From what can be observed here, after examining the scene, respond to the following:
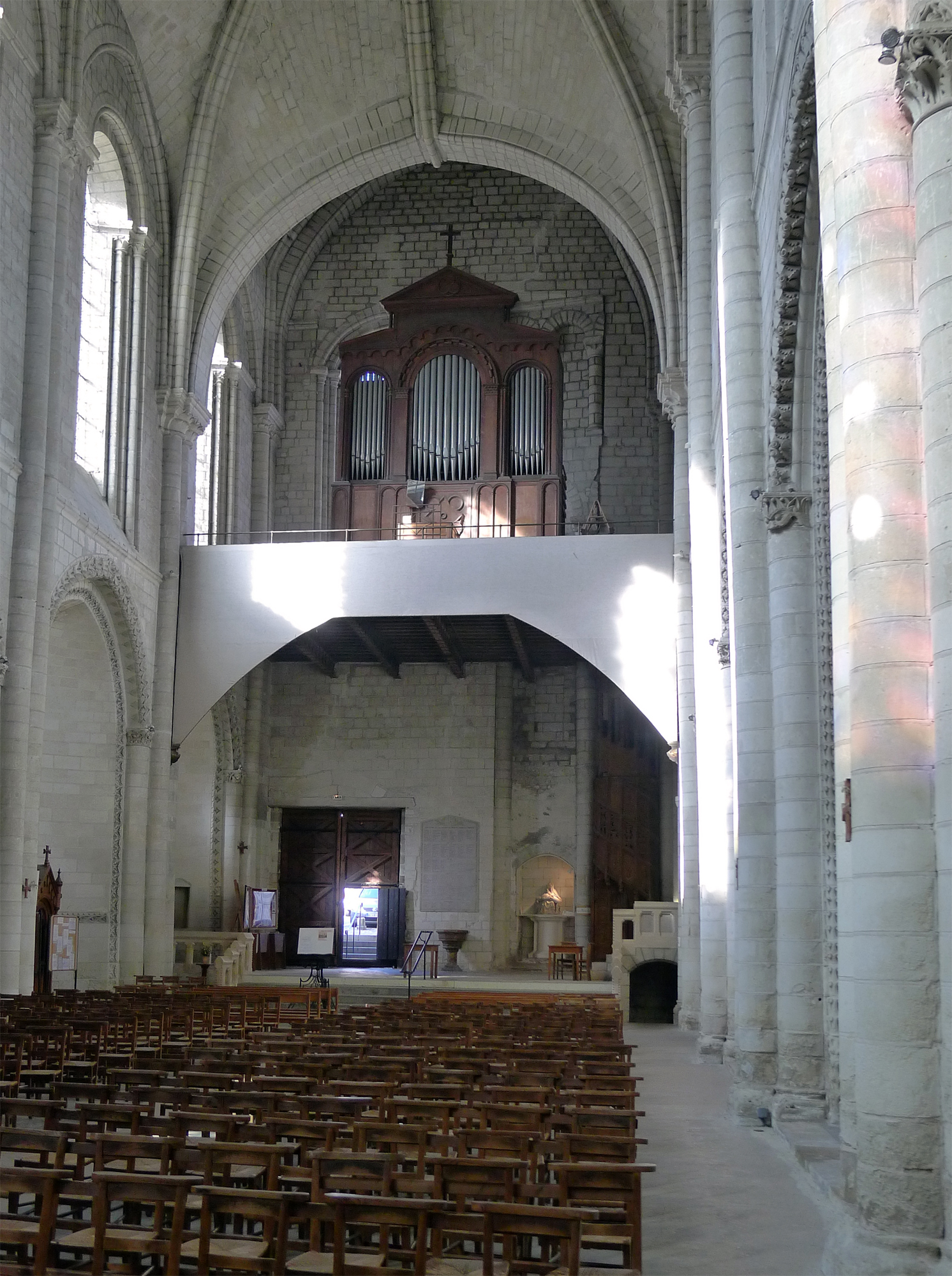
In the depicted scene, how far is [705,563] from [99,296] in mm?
10590

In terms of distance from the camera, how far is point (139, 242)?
2230 centimetres

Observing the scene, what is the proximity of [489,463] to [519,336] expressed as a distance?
280 centimetres

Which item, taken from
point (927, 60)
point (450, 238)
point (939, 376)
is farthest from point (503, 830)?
point (927, 60)

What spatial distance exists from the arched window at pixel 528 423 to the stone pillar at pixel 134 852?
29.8ft

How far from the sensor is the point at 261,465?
28.5 m

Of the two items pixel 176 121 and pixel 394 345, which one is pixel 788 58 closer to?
pixel 176 121

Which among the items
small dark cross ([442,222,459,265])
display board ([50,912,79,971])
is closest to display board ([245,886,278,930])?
display board ([50,912,79,971])

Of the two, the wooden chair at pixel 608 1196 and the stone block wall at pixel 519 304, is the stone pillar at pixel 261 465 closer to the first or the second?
the stone block wall at pixel 519 304

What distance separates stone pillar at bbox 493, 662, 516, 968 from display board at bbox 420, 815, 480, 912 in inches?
16.1

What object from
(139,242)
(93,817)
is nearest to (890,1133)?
(93,817)

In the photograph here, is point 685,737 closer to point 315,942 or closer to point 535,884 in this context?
point 315,942

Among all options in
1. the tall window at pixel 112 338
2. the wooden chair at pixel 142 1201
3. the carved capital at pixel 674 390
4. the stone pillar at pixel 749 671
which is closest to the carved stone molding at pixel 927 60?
the wooden chair at pixel 142 1201

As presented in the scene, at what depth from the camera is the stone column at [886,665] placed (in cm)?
631

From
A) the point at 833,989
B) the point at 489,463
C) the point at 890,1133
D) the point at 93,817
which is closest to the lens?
the point at 890,1133
